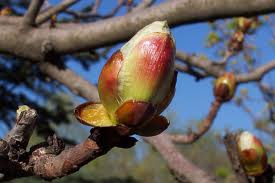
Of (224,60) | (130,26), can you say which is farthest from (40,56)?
(224,60)

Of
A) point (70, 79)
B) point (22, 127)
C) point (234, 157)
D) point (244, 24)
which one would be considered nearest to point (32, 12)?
point (70, 79)

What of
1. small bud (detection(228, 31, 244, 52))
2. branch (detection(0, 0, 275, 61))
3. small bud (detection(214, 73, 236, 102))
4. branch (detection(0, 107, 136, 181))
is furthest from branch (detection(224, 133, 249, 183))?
small bud (detection(228, 31, 244, 52))

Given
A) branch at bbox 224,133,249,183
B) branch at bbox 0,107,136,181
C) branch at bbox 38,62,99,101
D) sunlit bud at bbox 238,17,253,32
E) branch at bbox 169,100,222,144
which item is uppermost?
branch at bbox 0,107,136,181

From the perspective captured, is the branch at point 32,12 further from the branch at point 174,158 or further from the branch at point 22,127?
the branch at point 22,127

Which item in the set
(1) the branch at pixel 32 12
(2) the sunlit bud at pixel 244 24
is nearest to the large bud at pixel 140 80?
(1) the branch at pixel 32 12

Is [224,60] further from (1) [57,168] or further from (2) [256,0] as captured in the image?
(1) [57,168]

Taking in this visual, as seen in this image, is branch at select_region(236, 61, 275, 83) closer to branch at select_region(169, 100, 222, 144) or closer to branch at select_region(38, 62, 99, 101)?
branch at select_region(169, 100, 222, 144)
